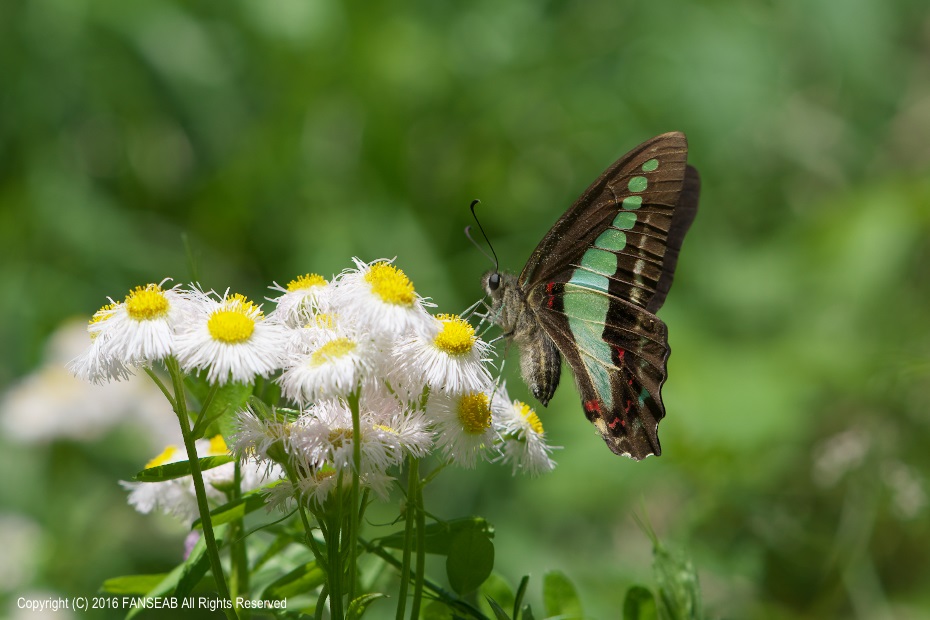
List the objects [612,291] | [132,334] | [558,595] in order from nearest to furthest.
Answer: [132,334] → [558,595] → [612,291]

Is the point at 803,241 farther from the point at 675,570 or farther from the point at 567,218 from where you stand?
the point at 675,570

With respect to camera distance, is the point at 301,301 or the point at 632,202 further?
the point at 632,202

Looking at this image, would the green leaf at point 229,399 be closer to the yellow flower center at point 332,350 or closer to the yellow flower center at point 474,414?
the yellow flower center at point 332,350

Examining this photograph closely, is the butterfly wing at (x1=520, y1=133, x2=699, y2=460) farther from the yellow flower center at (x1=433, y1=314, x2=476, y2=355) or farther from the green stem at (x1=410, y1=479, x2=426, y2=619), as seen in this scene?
the green stem at (x1=410, y1=479, x2=426, y2=619)

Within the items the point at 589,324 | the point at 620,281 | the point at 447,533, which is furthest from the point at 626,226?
the point at 447,533

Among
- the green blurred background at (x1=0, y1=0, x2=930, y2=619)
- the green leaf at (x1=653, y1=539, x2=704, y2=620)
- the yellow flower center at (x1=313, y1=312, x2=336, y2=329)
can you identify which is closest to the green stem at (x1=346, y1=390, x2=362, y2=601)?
the yellow flower center at (x1=313, y1=312, x2=336, y2=329)

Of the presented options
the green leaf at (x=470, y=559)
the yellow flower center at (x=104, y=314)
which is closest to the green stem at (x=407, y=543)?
the green leaf at (x=470, y=559)

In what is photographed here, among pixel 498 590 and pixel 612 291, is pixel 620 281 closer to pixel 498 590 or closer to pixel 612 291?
pixel 612 291

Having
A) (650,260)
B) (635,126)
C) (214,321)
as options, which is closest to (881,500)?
(650,260)
